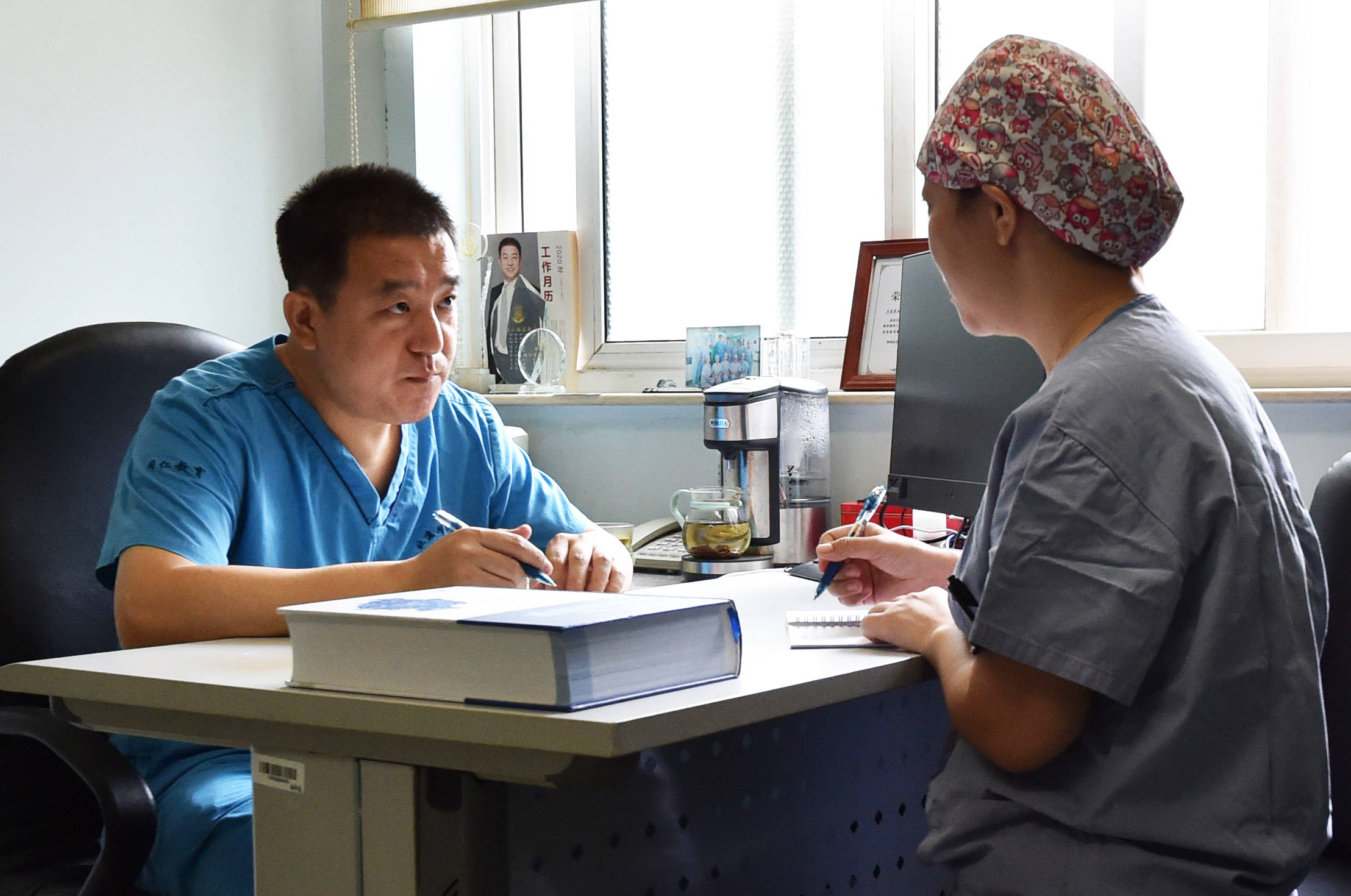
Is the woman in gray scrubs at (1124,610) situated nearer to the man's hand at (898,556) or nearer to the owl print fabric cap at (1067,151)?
the owl print fabric cap at (1067,151)

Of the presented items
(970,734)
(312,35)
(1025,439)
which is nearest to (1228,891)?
(970,734)

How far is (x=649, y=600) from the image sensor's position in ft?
2.86

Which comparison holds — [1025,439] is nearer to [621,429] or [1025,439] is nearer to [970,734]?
[970,734]

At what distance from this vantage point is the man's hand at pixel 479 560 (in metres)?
1.15

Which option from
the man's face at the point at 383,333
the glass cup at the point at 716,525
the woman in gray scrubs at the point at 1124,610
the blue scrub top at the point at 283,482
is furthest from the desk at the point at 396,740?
the glass cup at the point at 716,525

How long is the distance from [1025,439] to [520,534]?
512mm

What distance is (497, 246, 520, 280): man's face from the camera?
2.60m

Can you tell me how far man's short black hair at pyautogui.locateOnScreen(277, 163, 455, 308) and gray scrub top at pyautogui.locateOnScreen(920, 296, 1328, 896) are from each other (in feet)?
2.90

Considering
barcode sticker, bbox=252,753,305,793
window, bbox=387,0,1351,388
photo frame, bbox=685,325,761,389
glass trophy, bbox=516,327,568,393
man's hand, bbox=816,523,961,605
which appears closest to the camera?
barcode sticker, bbox=252,753,305,793

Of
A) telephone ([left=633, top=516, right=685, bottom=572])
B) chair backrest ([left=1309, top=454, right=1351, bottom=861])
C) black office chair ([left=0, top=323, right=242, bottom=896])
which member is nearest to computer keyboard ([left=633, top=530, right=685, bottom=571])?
telephone ([left=633, top=516, right=685, bottom=572])

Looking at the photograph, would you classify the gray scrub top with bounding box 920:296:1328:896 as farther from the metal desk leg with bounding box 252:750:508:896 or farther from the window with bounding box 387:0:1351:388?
the window with bounding box 387:0:1351:388

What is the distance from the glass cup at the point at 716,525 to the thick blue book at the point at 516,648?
0.94 metres

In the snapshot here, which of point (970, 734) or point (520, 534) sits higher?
point (520, 534)

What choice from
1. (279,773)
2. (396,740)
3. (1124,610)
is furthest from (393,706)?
(1124,610)
